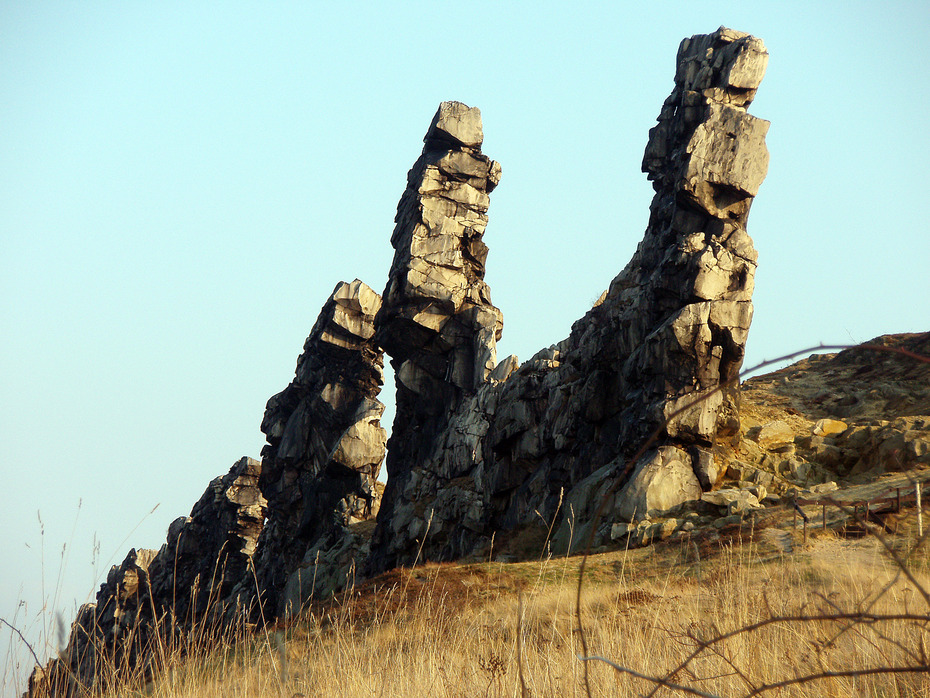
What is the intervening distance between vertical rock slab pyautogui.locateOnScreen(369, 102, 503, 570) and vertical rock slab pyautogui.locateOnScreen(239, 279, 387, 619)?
10.8ft

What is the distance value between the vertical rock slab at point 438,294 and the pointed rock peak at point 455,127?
2.1 inches

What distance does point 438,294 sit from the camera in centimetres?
4025

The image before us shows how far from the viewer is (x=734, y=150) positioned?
85.0 feet

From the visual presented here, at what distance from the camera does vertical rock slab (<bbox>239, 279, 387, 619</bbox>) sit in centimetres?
4544

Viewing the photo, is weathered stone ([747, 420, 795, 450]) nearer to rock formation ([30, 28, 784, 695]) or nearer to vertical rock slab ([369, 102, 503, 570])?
rock formation ([30, 28, 784, 695])

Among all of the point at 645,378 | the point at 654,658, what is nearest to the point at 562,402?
the point at 645,378

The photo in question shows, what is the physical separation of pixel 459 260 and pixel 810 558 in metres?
29.9

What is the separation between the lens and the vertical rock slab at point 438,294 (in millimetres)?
40188

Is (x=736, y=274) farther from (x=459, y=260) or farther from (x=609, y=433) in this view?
(x=459, y=260)

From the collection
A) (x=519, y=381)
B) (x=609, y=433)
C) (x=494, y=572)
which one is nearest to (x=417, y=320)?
(x=519, y=381)

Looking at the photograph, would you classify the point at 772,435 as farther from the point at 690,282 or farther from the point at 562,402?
the point at 562,402

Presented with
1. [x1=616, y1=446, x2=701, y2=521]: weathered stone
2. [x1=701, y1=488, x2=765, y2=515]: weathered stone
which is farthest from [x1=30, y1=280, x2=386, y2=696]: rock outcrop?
[x1=701, y1=488, x2=765, y2=515]: weathered stone

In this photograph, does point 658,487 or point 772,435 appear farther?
point 772,435

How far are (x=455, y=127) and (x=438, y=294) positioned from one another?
934 cm
